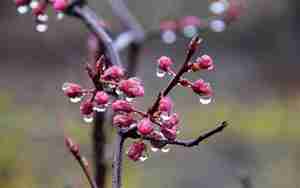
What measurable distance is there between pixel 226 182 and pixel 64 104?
2.08 meters

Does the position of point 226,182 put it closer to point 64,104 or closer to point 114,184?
point 64,104

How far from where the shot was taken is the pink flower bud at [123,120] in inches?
30.3

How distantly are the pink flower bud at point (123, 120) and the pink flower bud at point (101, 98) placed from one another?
0.02 metres

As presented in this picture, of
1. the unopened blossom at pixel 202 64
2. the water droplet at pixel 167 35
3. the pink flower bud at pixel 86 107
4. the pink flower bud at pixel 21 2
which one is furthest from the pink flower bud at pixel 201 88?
the water droplet at pixel 167 35

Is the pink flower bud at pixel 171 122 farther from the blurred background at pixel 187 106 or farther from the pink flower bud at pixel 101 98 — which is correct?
the blurred background at pixel 187 106

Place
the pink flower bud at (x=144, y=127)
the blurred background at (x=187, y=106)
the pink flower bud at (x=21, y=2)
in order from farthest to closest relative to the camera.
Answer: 1. the blurred background at (x=187, y=106)
2. the pink flower bud at (x=21, y=2)
3. the pink flower bud at (x=144, y=127)

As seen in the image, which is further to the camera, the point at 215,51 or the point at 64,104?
the point at 215,51

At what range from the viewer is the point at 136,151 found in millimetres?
779

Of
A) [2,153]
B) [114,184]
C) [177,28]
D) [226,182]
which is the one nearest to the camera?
[114,184]

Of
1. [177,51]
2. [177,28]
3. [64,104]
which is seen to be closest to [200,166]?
[64,104]

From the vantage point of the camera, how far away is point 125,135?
2.57 ft

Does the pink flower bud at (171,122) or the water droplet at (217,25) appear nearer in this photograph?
the pink flower bud at (171,122)

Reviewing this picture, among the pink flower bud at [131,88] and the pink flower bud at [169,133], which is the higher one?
the pink flower bud at [131,88]

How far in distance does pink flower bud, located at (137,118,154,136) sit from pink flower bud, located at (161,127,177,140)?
2 centimetres
